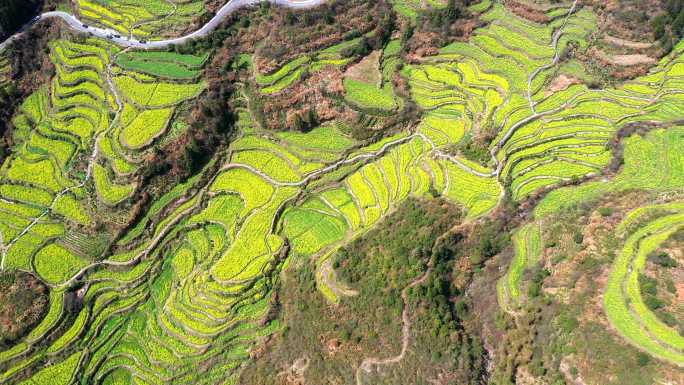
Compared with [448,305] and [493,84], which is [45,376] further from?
[493,84]

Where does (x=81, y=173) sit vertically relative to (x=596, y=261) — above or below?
above

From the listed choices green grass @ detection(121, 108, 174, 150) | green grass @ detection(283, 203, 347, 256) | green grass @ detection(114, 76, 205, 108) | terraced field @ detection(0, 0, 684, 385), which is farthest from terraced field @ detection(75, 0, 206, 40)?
green grass @ detection(283, 203, 347, 256)

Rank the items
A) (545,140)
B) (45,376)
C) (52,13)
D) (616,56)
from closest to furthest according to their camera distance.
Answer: (45,376) → (545,140) → (616,56) → (52,13)

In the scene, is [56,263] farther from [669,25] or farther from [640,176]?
[669,25]

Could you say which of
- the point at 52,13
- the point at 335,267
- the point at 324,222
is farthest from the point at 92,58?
the point at 335,267

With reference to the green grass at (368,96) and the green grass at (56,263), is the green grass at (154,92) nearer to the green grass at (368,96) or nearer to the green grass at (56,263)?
the green grass at (368,96)

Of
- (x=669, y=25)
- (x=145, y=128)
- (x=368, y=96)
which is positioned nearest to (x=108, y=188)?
(x=145, y=128)
